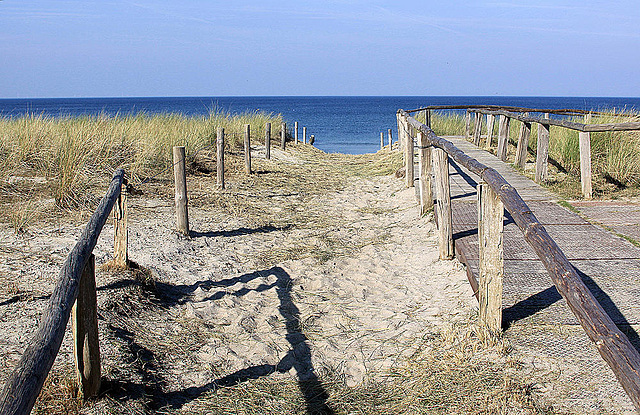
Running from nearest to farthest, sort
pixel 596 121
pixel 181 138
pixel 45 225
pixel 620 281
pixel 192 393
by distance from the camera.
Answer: pixel 192 393
pixel 620 281
pixel 45 225
pixel 596 121
pixel 181 138

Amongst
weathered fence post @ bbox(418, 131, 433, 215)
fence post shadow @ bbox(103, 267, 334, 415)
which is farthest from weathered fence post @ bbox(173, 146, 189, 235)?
weathered fence post @ bbox(418, 131, 433, 215)

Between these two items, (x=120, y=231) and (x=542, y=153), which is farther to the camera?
(x=542, y=153)

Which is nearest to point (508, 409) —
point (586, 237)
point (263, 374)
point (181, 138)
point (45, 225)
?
point (263, 374)

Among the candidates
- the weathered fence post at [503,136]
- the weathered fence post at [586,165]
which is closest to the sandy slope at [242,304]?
the weathered fence post at [586,165]

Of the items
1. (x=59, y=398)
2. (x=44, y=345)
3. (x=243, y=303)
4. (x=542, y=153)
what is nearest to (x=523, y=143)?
(x=542, y=153)

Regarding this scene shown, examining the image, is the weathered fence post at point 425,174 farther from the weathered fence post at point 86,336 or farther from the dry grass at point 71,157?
the weathered fence post at point 86,336

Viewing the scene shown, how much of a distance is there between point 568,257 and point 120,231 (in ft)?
12.9

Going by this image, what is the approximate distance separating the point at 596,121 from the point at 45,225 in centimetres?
871

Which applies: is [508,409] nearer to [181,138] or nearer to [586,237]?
[586,237]

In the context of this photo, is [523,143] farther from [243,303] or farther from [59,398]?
[59,398]

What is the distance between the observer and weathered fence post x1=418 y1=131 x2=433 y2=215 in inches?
282

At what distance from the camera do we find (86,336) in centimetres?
304

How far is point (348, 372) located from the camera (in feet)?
12.3

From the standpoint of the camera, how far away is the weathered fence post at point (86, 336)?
2.98m
